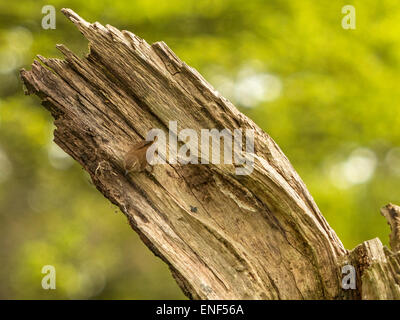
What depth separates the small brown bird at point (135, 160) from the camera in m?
2.64

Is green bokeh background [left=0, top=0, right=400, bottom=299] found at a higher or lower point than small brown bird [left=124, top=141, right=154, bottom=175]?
higher

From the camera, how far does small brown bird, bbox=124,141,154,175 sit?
8.66ft

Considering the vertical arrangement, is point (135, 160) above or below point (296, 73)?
below

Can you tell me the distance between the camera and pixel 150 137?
2.74 meters

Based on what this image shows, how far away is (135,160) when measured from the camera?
2641 millimetres

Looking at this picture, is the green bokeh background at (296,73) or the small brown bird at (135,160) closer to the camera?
the small brown bird at (135,160)

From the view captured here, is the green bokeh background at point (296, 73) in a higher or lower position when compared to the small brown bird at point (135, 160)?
higher

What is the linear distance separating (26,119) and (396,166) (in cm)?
509

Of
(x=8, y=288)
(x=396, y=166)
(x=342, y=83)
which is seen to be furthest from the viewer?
(x=8, y=288)

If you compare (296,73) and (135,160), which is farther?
(296,73)

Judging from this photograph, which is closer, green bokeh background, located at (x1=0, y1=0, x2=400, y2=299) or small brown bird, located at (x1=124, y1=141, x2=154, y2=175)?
small brown bird, located at (x1=124, y1=141, x2=154, y2=175)

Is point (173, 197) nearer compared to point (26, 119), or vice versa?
point (173, 197)
